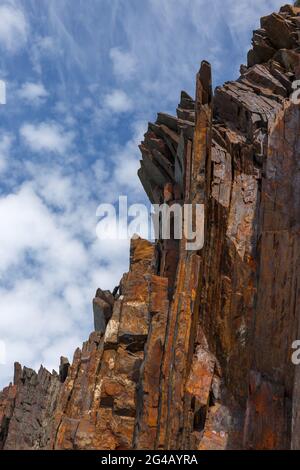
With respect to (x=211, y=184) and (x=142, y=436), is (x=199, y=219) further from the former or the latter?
(x=142, y=436)

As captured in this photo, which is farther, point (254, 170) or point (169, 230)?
point (169, 230)

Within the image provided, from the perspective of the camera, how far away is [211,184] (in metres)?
29.8

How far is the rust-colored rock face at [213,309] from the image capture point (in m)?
23.5

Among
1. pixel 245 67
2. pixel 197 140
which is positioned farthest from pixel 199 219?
pixel 245 67

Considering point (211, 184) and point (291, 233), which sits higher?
point (211, 184)

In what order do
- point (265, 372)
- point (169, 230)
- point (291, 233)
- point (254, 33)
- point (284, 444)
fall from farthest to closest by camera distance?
point (254, 33)
point (169, 230)
point (291, 233)
point (265, 372)
point (284, 444)

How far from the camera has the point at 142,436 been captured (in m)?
24.5

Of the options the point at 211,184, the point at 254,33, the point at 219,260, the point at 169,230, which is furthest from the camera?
the point at 254,33

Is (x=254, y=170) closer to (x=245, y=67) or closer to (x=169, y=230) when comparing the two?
(x=169, y=230)

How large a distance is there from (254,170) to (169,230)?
5.07m

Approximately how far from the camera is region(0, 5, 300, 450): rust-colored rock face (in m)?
23.5

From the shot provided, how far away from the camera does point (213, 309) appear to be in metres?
27.1
